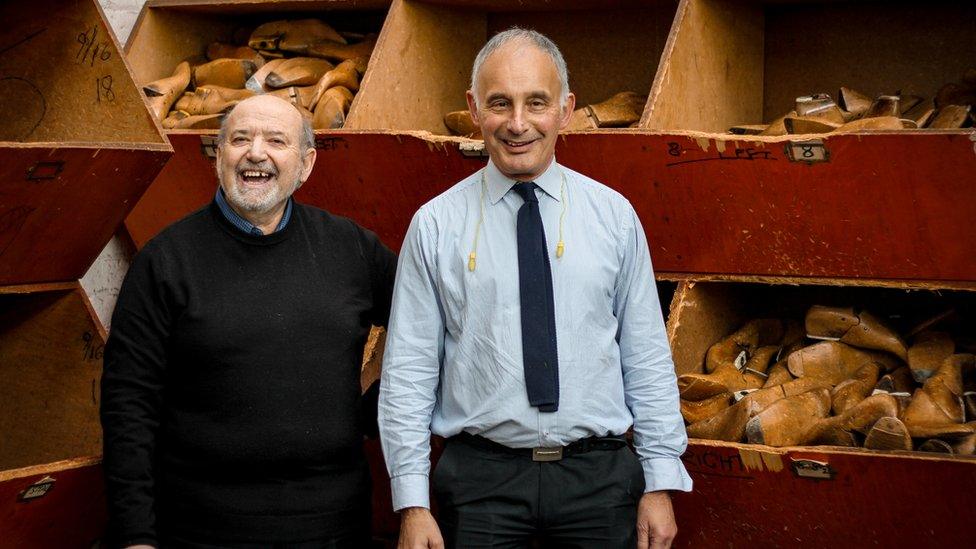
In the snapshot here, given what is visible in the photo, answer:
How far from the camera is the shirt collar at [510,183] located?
2314 mm

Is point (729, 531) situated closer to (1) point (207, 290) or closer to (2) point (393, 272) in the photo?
(2) point (393, 272)

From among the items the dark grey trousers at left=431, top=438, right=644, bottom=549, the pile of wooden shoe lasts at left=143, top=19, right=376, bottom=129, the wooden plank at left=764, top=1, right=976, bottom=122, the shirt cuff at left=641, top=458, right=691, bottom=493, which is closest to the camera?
the dark grey trousers at left=431, top=438, right=644, bottom=549

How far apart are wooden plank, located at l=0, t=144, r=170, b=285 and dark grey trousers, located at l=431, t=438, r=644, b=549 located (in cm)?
124

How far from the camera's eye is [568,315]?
7.36 feet

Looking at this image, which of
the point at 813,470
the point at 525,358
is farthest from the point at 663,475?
the point at 813,470

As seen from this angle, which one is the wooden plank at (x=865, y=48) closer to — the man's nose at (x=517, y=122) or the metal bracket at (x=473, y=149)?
the metal bracket at (x=473, y=149)

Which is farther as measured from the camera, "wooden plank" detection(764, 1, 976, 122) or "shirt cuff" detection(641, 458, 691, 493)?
"wooden plank" detection(764, 1, 976, 122)

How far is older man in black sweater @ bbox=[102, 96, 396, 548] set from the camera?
7.70 feet

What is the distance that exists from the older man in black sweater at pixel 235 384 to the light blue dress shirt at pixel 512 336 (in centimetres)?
20

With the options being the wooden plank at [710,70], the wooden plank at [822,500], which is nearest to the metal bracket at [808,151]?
the wooden plank at [710,70]

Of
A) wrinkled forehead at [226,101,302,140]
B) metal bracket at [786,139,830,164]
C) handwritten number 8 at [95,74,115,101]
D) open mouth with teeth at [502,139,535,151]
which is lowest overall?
metal bracket at [786,139,830,164]

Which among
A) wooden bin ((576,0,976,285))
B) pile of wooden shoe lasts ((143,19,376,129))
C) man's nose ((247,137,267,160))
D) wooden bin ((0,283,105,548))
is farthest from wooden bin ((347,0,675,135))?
man's nose ((247,137,267,160))

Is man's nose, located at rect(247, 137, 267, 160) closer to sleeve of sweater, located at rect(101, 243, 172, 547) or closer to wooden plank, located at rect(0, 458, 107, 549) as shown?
sleeve of sweater, located at rect(101, 243, 172, 547)

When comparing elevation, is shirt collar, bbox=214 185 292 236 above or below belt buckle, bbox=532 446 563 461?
above
